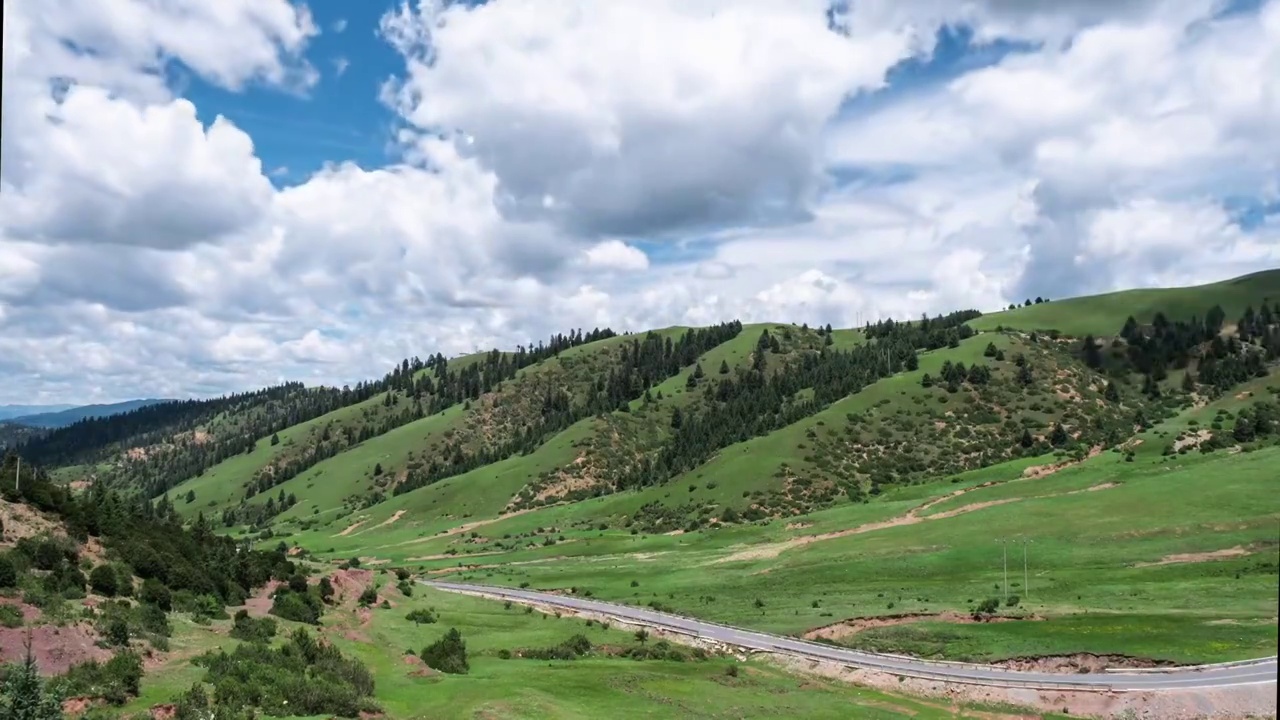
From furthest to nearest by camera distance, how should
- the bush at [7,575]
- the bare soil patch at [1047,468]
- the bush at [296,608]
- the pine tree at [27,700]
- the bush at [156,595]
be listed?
the bare soil patch at [1047,468] → the bush at [296,608] → the bush at [156,595] → the bush at [7,575] → the pine tree at [27,700]

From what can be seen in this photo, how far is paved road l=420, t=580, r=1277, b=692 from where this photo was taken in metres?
42.8

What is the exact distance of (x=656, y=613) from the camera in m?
75.7

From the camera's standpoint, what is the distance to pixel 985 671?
50000mm

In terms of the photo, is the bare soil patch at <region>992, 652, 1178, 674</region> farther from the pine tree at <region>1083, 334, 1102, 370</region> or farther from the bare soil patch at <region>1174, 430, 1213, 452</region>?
the bare soil patch at <region>1174, 430, 1213, 452</region>

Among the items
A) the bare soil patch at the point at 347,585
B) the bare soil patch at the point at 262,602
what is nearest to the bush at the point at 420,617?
the bare soil patch at the point at 347,585

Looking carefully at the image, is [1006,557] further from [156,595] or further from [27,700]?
[27,700]

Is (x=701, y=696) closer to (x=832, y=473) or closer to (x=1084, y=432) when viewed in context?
(x=832, y=473)

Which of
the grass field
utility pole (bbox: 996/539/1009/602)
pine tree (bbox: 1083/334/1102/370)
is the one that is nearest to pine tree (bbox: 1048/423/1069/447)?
the grass field

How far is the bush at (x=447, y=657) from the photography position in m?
46.8

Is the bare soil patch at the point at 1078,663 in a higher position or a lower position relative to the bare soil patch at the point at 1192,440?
lower

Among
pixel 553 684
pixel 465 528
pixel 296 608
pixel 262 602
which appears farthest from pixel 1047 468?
pixel 262 602

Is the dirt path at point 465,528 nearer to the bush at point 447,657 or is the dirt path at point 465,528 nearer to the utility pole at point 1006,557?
the utility pole at point 1006,557

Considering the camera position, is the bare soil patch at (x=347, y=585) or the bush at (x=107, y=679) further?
the bare soil patch at (x=347, y=585)

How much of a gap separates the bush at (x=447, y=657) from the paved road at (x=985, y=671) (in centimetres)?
2244
